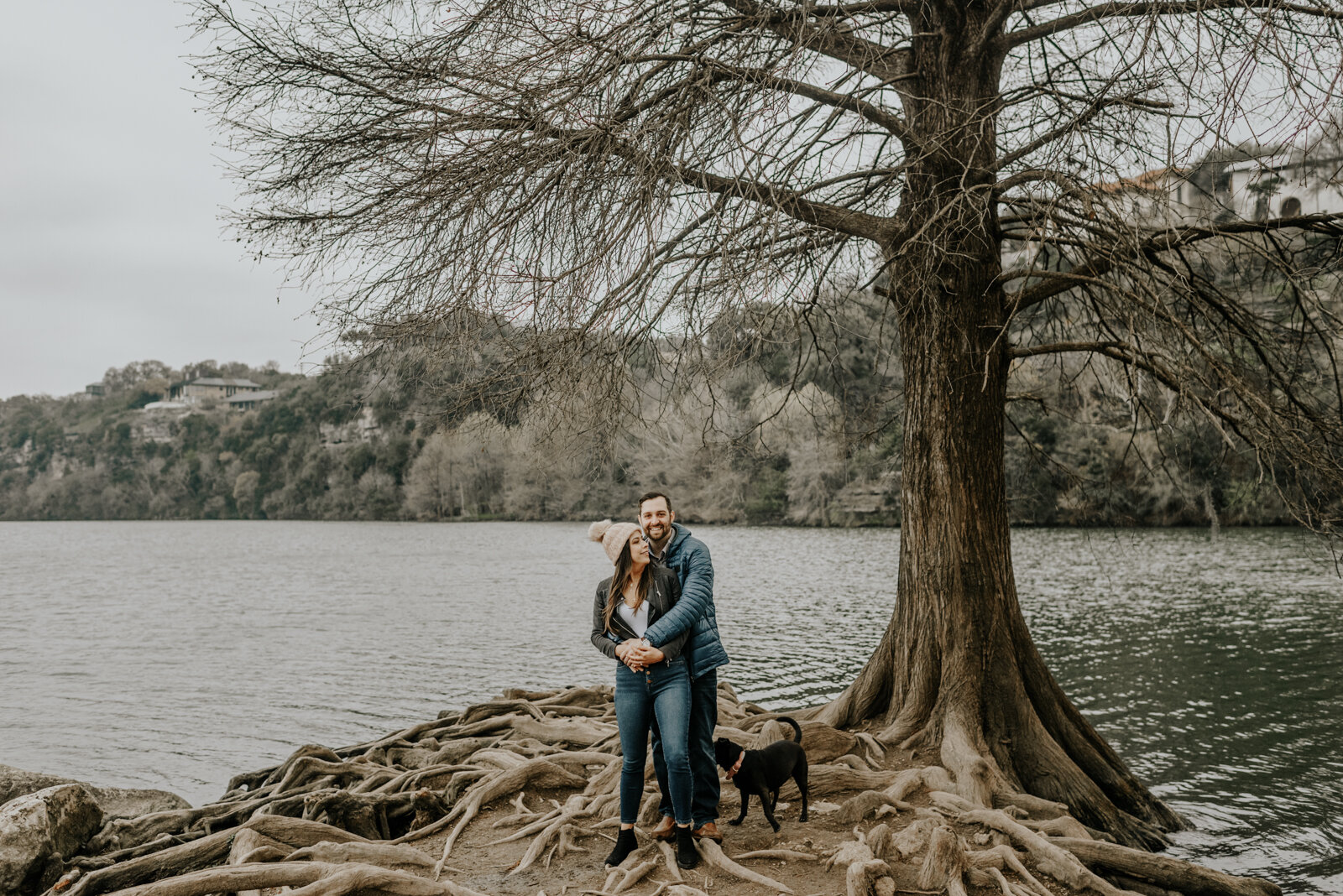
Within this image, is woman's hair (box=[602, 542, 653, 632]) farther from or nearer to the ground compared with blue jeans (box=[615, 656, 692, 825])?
farther from the ground

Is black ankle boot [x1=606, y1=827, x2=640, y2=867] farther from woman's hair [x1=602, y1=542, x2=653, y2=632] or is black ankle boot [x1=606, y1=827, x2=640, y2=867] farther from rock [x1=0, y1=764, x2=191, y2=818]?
rock [x1=0, y1=764, x2=191, y2=818]

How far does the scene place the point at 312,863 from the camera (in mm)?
4914

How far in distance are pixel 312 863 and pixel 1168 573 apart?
2680 cm

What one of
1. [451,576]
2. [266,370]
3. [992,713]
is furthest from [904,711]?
[266,370]

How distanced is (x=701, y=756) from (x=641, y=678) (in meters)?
0.69

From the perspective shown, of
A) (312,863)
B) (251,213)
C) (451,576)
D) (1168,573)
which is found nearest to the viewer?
(312,863)

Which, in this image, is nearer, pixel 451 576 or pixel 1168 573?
pixel 1168 573

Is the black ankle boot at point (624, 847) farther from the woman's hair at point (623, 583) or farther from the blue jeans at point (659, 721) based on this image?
the woman's hair at point (623, 583)

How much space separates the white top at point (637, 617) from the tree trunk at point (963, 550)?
303cm

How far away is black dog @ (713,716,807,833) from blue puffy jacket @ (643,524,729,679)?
613mm

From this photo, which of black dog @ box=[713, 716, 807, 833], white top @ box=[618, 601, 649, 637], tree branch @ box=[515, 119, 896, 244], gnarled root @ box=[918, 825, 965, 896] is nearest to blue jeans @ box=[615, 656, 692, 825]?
white top @ box=[618, 601, 649, 637]

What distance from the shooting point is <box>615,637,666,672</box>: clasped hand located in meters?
4.74

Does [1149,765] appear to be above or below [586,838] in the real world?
below

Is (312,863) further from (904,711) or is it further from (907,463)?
(907,463)
